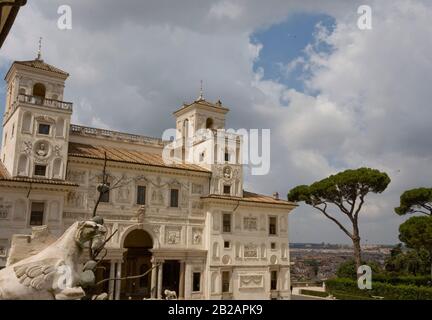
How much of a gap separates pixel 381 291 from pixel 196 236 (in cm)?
1764

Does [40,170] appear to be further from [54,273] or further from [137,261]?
[54,273]

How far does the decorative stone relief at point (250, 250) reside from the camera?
3177cm

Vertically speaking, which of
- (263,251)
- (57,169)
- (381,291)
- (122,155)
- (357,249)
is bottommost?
(381,291)

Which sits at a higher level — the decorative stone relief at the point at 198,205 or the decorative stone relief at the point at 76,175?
the decorative stone relief at the point at 76,175

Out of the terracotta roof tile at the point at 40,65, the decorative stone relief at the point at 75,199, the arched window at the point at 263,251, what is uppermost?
the terracotta roof tile at the point at 40,65

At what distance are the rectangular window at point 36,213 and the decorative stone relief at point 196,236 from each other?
1060cm

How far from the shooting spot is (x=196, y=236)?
30359mm

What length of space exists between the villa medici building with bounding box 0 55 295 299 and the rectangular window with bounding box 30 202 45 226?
58 mm

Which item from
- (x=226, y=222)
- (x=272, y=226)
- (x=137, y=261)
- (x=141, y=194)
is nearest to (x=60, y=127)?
(x=141, y=194)

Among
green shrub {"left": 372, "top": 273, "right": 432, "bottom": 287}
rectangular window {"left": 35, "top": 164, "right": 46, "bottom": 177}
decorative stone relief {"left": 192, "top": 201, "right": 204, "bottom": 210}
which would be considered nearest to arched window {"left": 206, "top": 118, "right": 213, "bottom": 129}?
decorative stone relief {"left": 192, "top": 201, "right": 204, "bottom": 210}

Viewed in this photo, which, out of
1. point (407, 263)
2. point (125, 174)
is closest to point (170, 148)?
point (125, 174)

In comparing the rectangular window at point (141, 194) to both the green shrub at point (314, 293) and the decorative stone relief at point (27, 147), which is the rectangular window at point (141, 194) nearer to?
the decorative stone relief at point (27, 147)

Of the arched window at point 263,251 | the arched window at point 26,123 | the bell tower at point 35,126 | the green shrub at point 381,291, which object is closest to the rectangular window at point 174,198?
the bell tower at point 35,126
